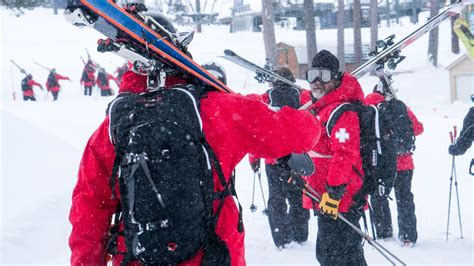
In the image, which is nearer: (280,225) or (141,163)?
(141,163)

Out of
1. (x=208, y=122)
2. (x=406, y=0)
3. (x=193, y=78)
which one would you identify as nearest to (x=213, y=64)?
(x=193, y=78)

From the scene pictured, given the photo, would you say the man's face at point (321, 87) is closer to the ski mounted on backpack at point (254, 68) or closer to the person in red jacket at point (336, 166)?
the person in red jacket at point (336, 166)

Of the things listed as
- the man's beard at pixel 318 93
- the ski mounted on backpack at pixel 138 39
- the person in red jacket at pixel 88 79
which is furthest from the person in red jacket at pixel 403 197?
the person in red jacket at pixel 88 79

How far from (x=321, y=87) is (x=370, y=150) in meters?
0.63

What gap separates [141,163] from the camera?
2258 mm

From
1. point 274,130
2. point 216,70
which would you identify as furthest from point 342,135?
point 274,130

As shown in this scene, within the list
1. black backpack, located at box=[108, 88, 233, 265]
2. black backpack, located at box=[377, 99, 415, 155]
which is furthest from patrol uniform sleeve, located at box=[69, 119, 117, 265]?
black backpack, located at box=[377, 99, 415, 155]

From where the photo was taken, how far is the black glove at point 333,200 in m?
3.93

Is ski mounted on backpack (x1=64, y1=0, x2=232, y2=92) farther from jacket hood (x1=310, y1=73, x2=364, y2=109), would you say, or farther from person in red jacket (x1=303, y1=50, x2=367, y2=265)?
jacket hood (x1=310, y1=73, x2=364, y2=109)

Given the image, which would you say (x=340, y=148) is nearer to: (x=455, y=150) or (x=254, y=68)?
(x=254, y=68)

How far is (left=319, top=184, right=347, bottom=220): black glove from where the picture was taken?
3934 millimetres

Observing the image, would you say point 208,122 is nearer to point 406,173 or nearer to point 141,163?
point 141,163

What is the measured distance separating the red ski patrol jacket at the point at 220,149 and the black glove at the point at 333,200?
4.58 feet

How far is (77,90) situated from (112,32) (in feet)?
89.9
